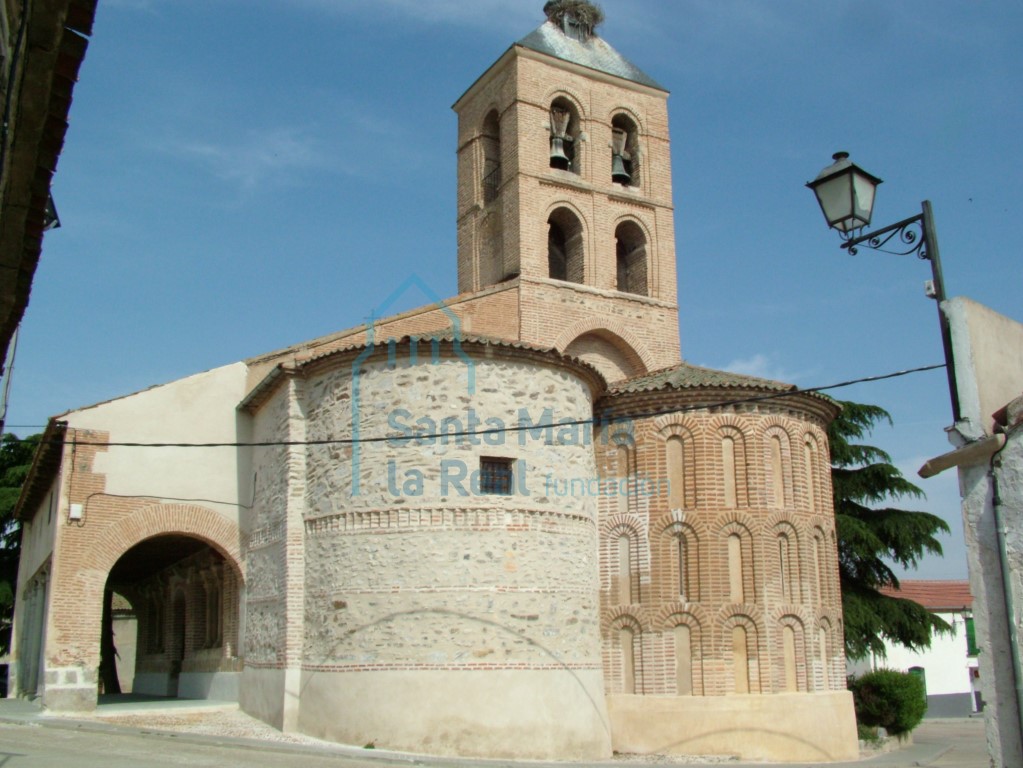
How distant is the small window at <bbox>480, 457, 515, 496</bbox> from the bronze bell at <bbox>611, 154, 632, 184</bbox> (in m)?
9.49

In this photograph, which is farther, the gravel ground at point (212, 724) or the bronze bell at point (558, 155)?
the bronze bell at point (558, 155)

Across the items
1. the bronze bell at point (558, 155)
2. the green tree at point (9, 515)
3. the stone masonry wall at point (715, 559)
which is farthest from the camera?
the green tree at point (9, 515)

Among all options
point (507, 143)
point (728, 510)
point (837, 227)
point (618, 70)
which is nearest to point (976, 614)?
point (837, 227)

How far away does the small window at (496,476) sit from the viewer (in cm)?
1551

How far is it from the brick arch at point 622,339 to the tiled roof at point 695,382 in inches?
90.9

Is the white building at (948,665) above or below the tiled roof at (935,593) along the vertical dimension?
below

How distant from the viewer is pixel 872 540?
22656mm

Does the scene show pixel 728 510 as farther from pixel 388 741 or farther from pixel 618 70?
pixel 618 70

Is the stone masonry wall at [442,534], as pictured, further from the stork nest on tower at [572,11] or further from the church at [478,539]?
the stork nest on tower at [572,11]

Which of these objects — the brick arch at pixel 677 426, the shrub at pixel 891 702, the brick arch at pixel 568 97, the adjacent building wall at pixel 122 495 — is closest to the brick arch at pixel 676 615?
the brick arch at pixel 677 426

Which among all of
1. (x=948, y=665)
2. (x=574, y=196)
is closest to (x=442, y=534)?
(x=574, y=196)

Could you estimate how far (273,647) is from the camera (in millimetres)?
15969

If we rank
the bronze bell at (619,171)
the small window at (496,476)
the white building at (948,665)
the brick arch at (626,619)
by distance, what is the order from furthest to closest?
the white building at (948,665) < the bronze bell at (619,171) < the brick arch at (626,619) < the small window at (496,476)

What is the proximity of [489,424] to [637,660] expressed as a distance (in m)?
4.68
